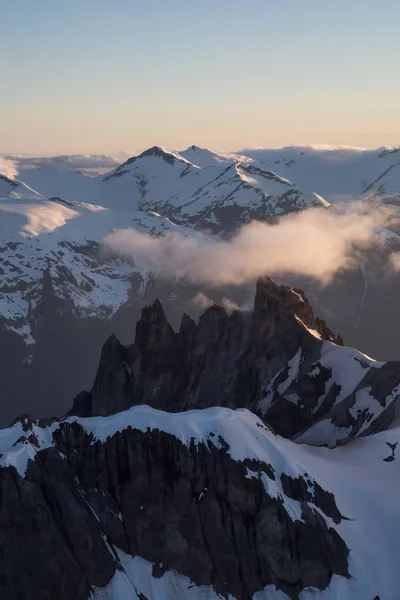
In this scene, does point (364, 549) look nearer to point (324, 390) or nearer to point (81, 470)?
point (81, 470)

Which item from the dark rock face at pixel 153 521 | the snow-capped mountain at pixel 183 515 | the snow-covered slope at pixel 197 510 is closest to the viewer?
the dark rock face at pixel 153 521

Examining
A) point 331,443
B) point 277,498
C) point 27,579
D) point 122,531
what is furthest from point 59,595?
point 331,443

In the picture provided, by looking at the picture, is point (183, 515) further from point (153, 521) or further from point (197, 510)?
point (153, 521)

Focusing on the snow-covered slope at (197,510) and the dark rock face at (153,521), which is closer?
the dark rock face at (153,521)

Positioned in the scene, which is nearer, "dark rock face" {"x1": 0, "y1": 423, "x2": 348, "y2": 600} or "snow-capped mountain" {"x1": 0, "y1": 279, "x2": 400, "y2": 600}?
"dark rock face" {"x1": 0, "y1": 423, "x2": 348, "y2": 600}

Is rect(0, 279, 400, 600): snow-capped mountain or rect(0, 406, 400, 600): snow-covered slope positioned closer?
rect(0, 279, 400, 600): snow-capped mountain

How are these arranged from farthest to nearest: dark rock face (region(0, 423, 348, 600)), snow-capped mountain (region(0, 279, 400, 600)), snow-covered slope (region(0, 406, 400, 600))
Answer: snow-covered slope (region(0, 406, 400, 600))
snow-capped mountain (region(0, 279, 400, 600))
dark rock face (region(0, 423, 348, 600))

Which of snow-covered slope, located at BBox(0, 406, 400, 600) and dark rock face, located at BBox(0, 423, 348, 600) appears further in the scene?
snow-covered slope, located at BBox(0, 406, 400, 600)

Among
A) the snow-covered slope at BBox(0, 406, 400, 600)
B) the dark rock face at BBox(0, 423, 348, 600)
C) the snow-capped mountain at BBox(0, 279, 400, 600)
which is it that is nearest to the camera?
the dark rock face at BBox(0, 423, 348, 600)

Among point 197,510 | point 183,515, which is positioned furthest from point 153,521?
point 197,510
